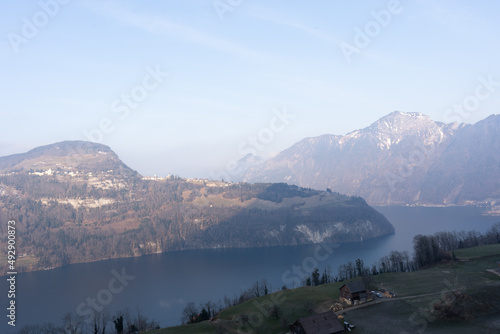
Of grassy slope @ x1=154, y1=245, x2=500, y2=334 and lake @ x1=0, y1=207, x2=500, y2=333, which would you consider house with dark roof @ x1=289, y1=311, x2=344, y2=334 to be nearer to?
grassy slope @ x1=154, y1=245, x2=500, y2=334

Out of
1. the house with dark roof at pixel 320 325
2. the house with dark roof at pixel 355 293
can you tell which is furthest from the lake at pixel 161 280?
the house with dark roof at pixel 320 325

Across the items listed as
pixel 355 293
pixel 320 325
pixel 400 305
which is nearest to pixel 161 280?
pixel 355 293

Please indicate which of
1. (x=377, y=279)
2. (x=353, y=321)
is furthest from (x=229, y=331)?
(x=377, y=279)

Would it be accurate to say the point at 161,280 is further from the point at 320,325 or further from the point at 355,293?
the point at 320,325

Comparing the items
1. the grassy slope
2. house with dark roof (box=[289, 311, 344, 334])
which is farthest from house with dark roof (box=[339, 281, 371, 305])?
house with dark roof (box=[289, 311, 344, 334])

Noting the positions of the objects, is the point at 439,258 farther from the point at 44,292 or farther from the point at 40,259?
the point at 40,259
